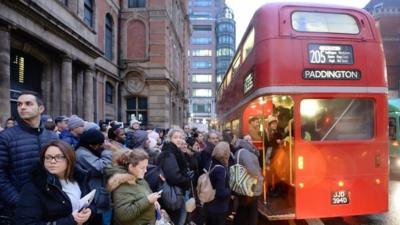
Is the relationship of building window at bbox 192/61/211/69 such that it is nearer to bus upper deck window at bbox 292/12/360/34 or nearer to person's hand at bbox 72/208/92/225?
bus upper deck window at bbox 292/12/360/34

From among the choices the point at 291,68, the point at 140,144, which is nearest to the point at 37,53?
the point at 140,144

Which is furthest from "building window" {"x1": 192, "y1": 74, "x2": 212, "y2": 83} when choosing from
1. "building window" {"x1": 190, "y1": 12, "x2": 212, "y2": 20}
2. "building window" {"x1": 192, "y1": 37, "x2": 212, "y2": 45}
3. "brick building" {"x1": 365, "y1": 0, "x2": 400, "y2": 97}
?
"brick building" {"x1": 365, "y1": 0, "x2": 400, "y2": 97}

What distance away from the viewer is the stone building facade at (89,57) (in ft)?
39.7

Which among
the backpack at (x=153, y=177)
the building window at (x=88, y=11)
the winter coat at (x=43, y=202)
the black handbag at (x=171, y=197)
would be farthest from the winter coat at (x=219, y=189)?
the building window at (x=88, y=11)

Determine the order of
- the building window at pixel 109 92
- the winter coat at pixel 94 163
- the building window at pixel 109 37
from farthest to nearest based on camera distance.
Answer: the building window at pixel 109 37
the building window at pixel 109 92
the winter coat at pixel 94 163

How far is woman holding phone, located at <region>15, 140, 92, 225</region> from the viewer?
2748 mm

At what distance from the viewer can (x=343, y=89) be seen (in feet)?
23.0

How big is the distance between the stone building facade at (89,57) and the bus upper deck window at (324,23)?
7904 mm

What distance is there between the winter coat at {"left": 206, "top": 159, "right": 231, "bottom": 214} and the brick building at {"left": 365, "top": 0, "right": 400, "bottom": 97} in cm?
4708

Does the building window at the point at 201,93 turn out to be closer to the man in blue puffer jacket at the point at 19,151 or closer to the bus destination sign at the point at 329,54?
the bus destination sign at the point at 329,54

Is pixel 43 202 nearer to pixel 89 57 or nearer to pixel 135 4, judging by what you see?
pixel 89 57

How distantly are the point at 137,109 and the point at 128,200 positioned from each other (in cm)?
2581

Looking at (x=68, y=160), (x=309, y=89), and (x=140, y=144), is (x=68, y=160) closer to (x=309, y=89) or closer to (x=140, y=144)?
(x=140, y=144)

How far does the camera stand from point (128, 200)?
3.70m
